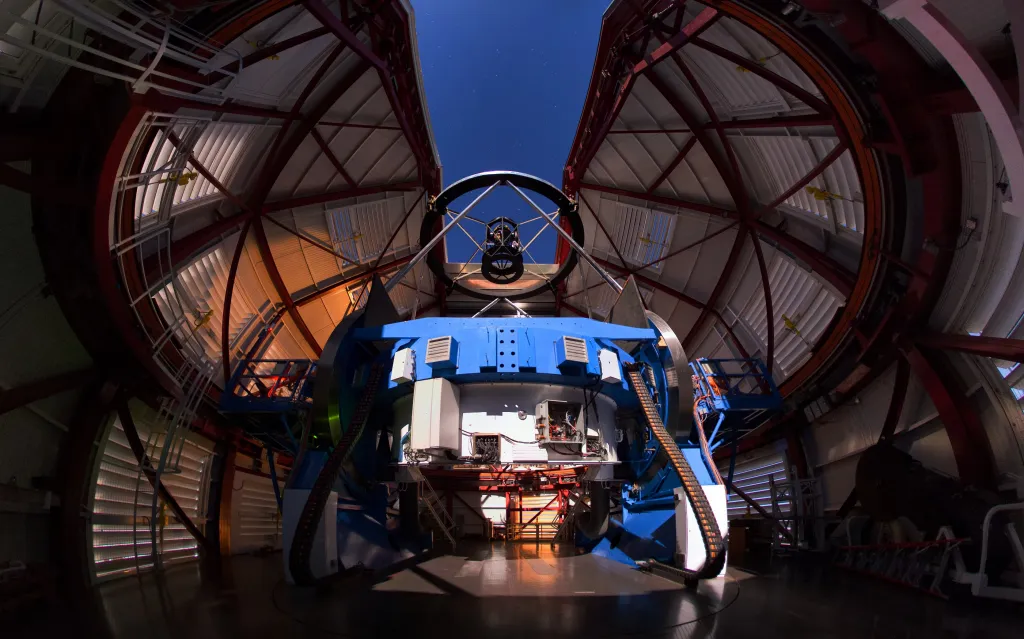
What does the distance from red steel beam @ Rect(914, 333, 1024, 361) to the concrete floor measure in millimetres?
3307

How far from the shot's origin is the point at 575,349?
26.3 ft

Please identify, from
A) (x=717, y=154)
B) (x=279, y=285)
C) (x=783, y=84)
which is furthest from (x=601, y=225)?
(x=279, y=285)

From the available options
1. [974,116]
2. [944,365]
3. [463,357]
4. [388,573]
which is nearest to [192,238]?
[463,357]

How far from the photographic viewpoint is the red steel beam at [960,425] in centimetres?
789

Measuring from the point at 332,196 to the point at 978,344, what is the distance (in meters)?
15.5

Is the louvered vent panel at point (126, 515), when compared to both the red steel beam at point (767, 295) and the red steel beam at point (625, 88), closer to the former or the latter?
the red steel beam at point (625, 88)

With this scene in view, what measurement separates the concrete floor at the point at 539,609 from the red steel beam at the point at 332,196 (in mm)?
9570

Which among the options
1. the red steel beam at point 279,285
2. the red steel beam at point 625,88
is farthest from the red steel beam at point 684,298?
the red steel beam at point 279,285

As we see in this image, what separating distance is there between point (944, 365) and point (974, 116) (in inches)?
166

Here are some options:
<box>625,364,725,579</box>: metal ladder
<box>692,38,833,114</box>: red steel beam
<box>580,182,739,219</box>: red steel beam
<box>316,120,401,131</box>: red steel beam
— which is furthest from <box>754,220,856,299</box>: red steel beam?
<box>316,120,401,131</box>: red steel beam

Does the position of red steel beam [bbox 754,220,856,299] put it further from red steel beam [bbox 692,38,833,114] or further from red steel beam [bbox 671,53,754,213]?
red steel beam [bbox 692,38,833,114]

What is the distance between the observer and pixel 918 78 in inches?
268

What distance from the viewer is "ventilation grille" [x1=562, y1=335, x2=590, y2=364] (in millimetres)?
7918

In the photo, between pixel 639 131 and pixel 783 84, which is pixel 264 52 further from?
pixel 639 131
